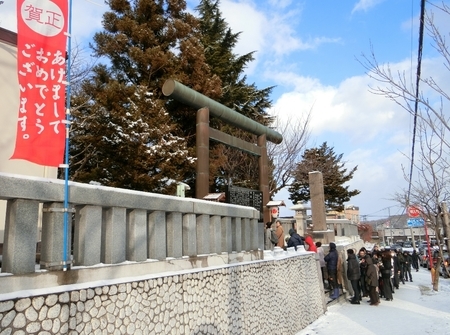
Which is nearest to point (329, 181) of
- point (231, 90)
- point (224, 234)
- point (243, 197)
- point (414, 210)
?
point (414, 210)

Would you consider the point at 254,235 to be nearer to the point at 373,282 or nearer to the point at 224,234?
the point at 224,234

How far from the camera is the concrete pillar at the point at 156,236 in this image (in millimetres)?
4684

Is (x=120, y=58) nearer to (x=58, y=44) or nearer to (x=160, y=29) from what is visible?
(x=160, y=29)

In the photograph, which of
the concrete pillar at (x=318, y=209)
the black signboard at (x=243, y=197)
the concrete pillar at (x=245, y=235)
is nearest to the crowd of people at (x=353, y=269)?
the black signboard at (x=243, y=197)

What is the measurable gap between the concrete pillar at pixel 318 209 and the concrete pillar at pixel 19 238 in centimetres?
1337

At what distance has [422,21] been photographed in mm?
5148

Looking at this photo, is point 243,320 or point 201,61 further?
point 201,61

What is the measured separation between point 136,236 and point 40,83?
6.48ft

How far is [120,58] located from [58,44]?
11.2 metres

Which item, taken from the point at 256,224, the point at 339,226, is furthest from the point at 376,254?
the point at 256,224

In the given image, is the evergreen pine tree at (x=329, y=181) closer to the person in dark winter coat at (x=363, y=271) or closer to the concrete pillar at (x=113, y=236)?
the person in dark winter coat at (x=363, y=271)

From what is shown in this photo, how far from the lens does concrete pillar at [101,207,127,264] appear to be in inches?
159

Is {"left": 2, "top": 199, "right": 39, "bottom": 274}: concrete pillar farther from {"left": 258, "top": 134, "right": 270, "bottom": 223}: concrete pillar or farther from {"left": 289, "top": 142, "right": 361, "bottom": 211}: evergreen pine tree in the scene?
{"left": 289, "top": 142, "right": 361, "bottom": 211}: evergreen pine tree

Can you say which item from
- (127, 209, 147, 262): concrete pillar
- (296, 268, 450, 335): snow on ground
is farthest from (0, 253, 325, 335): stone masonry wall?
(296, 268, 450, 335): snow on ground
